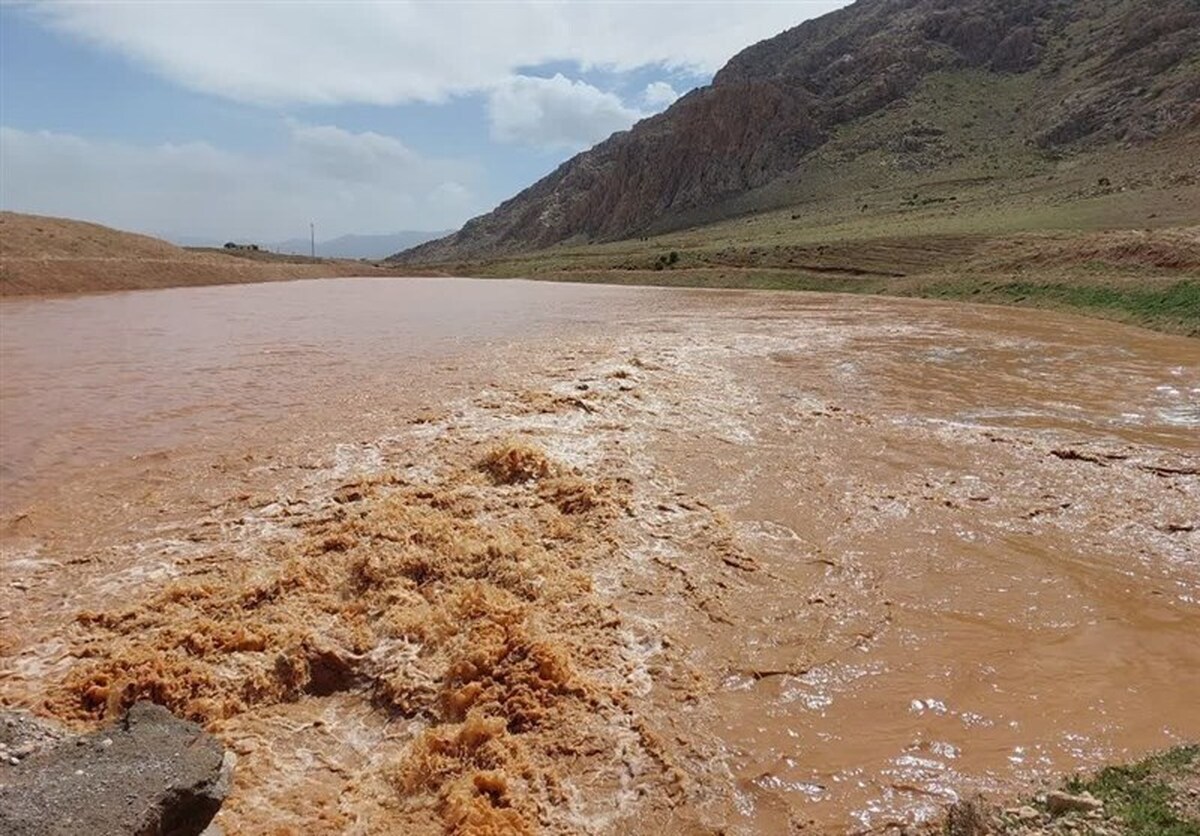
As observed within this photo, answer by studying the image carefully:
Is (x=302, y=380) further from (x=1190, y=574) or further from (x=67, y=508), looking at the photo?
(x=1190, y=574)

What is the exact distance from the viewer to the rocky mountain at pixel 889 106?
217 feet

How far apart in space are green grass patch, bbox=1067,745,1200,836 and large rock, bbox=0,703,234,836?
4.59m

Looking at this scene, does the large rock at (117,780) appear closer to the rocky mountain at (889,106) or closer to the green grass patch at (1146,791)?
the green grass patch at (1146,791)

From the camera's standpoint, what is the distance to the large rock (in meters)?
3.77

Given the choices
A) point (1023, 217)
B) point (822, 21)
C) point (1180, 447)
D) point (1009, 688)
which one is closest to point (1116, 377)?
point (1180, 447)

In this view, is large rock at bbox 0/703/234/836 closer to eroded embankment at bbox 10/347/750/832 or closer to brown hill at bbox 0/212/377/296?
eroded embankment at bbox 10/347/750/832

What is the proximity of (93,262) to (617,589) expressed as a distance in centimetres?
4181

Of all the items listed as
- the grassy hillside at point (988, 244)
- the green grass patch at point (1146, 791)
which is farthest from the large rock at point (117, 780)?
the grassy hillside at point (988, 244)

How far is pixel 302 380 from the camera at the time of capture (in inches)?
687

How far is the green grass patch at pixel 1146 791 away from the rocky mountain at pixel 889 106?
207ft

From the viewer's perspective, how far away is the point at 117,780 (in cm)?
405

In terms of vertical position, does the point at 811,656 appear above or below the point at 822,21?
below

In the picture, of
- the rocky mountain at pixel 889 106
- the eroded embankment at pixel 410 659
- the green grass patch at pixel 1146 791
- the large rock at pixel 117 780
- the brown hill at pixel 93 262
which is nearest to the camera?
the green grass patch at pixel 1146 791

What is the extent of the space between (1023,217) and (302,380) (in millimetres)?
38133
